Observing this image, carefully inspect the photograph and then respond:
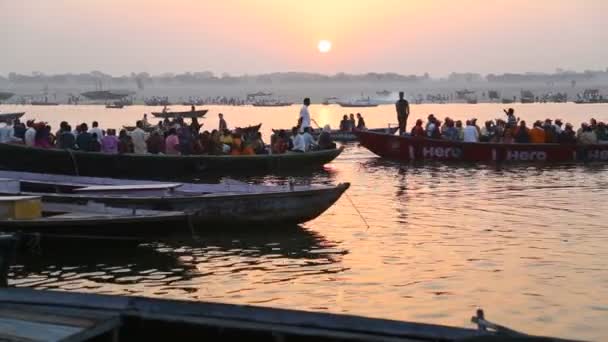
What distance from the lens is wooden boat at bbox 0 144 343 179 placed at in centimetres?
2127

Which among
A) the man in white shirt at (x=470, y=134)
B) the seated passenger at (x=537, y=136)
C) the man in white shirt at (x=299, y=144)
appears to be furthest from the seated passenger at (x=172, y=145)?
the seated passenger at (x=537, y=136)

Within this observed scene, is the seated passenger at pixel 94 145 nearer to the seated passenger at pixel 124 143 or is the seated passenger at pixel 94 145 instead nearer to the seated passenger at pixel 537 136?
the seated passenger at pixel 124 143

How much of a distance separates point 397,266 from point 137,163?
1159cm

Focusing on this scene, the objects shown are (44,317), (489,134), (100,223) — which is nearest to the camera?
(44,317)

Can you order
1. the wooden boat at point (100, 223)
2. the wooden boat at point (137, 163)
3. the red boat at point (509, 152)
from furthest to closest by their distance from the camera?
the red boat at point (509, 152)
the wooden boat at point (137, 163)
the wooden boat at point (100, 223)

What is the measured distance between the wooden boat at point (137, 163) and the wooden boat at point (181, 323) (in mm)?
15490

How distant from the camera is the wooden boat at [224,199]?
13.8 m

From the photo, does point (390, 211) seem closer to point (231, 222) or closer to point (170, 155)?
point (231, 222)

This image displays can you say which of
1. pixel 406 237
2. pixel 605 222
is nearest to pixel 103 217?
pixel 406 237

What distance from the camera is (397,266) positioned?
12.5m

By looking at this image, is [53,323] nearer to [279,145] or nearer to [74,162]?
[74,162]

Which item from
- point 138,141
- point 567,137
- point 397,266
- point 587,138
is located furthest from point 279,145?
point 397,266

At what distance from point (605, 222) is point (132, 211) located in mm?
8837

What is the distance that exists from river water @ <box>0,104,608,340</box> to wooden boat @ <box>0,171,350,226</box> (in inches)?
14.0
